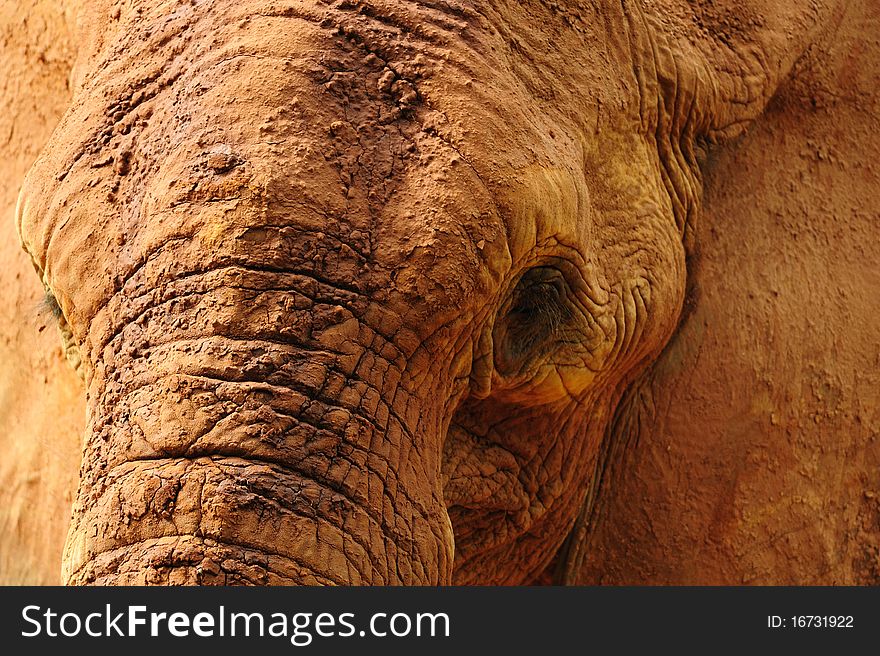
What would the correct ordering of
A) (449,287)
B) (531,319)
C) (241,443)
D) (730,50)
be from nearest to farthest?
1. (241,443)
2. (449,287)
3. (531,319)
4. (730,50)

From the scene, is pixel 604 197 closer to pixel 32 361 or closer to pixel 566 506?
pixel 566 506

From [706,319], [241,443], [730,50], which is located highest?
[730,50]

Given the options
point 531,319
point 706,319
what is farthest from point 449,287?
point 706,319

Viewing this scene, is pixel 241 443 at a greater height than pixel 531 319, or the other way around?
pixel 531 319

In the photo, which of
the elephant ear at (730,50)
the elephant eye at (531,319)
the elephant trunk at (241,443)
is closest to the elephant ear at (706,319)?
the elephant ear at (730,50)

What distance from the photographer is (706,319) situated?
227cm

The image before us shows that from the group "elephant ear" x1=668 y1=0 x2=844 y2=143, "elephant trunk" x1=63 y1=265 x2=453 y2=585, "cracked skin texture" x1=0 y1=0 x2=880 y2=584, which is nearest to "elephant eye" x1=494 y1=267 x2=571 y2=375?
"cracked skin texture" x1=0 y1=0 x2=880 y2=584

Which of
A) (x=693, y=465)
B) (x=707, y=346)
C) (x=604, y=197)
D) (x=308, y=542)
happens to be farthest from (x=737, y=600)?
(x=308, y=542)

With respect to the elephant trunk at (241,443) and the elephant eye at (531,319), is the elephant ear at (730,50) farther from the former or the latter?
the elephant trunk at (241,443)

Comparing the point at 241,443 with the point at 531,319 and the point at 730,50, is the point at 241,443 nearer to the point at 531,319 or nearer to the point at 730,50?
the point at 531,319

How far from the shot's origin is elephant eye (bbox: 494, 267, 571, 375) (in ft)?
6.43

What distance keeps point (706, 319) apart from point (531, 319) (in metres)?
0.40

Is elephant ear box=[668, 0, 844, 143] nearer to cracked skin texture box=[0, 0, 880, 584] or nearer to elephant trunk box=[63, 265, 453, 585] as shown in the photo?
cracked skin texture box=[0, 0, 880, 584]

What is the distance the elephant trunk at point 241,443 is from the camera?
5.13 ft
